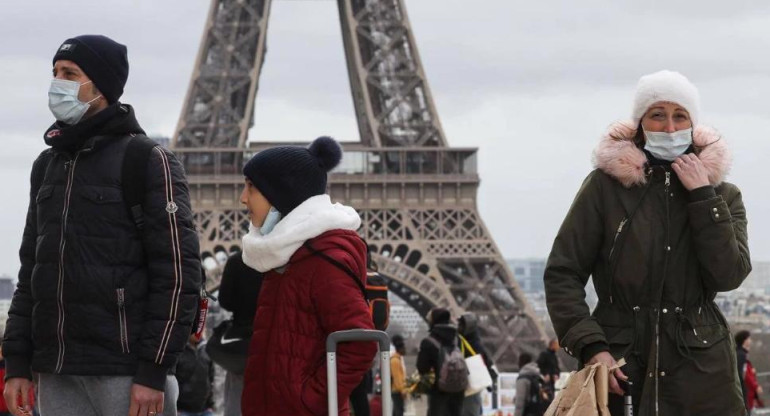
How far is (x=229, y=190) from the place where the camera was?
1694 inches

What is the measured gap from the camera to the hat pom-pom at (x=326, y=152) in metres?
6.02

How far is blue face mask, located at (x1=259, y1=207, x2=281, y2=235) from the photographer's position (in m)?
5.91

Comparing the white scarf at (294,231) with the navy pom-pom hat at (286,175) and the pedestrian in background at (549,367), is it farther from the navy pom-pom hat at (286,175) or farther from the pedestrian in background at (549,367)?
the pedestrian in background at (549,367)

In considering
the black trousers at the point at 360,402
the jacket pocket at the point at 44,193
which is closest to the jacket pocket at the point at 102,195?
the jacket pocket at the point at 44,193

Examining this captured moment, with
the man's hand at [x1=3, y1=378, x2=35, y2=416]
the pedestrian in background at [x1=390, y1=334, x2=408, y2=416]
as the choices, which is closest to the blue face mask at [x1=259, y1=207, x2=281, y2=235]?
the man's hand at [x1=3, y1=378, x2=35, y2=416]

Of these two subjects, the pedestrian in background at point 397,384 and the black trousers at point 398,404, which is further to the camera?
the black trousers at point 398,404

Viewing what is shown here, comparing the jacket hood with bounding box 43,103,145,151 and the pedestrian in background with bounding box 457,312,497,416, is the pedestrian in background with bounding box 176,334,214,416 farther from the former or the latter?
the jacket hood with bounding box 43,103,145,151

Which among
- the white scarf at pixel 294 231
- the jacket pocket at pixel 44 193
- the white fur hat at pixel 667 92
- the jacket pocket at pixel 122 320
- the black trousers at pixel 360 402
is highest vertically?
the white fur hat at pixel 667 92

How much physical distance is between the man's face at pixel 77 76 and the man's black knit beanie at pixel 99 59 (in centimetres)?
1

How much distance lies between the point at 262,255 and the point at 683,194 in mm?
1503

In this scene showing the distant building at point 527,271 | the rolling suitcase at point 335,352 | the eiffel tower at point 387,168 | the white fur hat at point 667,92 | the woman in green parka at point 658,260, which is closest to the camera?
the rolling suitcase at point 335,352

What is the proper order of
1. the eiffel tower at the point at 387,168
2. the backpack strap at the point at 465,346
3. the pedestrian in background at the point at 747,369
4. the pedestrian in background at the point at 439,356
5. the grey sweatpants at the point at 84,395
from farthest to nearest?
the eiffel tower at the point at 387,168 < the pedestrian in background at the point at 747,369 < the backpack strap at the point at 465,346 < the pedestrian in background at the point at 439,356 < the grey sweatpants at the point at 84,395

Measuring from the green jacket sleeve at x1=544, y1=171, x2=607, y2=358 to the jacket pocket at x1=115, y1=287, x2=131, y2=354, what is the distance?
4.81ft

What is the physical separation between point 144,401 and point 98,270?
0.47 metres
